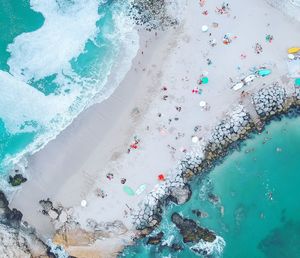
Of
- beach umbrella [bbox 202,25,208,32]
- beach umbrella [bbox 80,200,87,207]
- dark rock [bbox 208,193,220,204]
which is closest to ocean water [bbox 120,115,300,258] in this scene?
dark rock [bbox 208,193,220,204]

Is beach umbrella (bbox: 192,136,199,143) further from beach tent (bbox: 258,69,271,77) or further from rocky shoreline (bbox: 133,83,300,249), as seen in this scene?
beach tent (bbox: 258,69,271,77)

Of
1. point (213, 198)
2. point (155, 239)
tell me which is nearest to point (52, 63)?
point (155, 239)

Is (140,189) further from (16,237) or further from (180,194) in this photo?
(16,237)

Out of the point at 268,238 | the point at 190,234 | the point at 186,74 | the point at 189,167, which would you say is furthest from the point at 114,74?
the point at 268,238

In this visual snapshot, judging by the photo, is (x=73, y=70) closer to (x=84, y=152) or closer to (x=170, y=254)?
(x=84, y=152)

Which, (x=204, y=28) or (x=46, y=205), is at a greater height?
(x=204, y=28)
